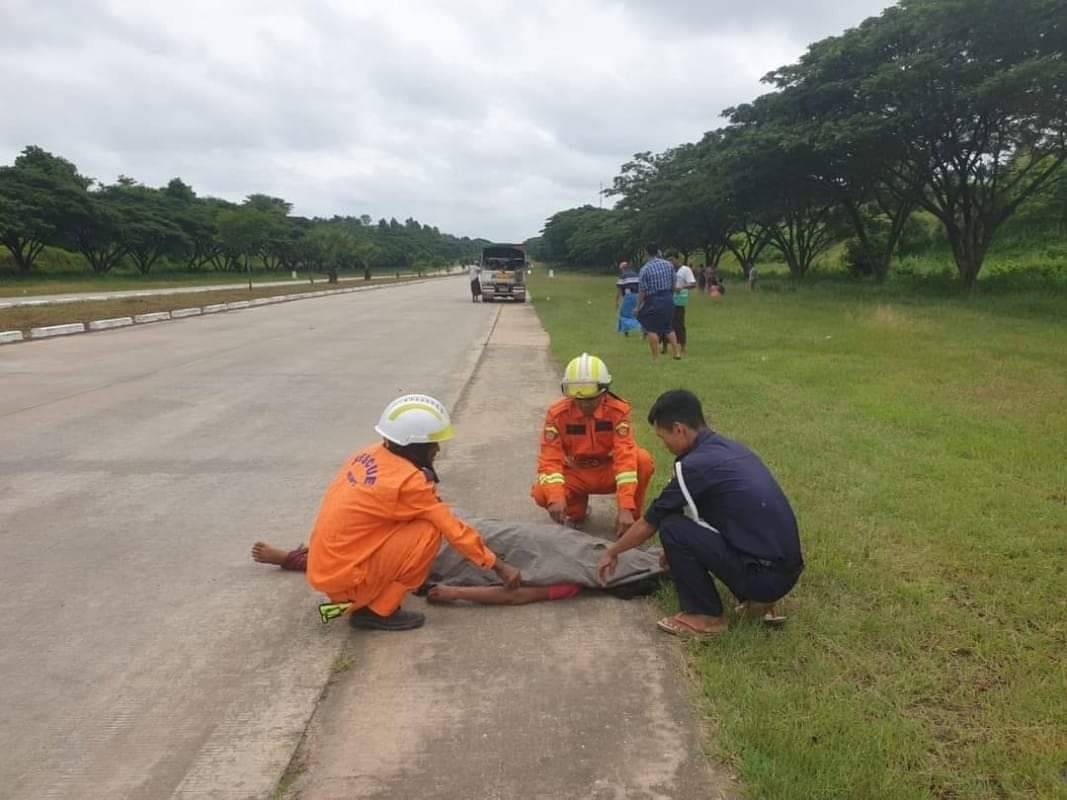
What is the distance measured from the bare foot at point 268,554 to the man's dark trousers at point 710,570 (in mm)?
1904

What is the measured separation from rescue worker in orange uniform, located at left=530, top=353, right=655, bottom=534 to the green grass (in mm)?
760

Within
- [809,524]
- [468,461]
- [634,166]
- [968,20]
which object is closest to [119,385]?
[468,461]

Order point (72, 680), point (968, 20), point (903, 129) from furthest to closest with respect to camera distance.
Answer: point (903, 129) → point (968, 20) → point (72, 680)

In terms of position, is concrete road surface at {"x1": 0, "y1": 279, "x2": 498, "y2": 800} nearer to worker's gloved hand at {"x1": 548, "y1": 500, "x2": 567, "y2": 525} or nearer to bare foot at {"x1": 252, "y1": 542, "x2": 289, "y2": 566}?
bare foot at {"x1": 252, "y1": 542, "x2": 289, "y2": 566}

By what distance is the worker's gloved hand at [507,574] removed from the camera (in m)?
3.32

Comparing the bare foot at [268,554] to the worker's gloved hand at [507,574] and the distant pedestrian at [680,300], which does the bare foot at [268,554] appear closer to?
the worker's gloved hand at [507,574]

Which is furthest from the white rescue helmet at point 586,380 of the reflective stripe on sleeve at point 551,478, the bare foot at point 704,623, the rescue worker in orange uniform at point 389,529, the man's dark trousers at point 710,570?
the bare foot at point 704,623

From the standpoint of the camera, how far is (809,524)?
164 inches

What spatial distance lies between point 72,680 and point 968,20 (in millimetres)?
20045

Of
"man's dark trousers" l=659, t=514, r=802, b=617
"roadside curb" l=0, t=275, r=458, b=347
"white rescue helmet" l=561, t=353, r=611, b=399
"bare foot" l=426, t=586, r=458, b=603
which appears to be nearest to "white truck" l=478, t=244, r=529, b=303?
"roadside curb" l=0, t=275, r=458, b=347

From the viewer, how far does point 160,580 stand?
375 cm

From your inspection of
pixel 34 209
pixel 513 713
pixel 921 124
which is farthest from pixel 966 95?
pixel 34 209

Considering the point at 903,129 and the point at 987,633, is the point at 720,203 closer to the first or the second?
the point at 903,129

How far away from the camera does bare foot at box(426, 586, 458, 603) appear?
3479mm
